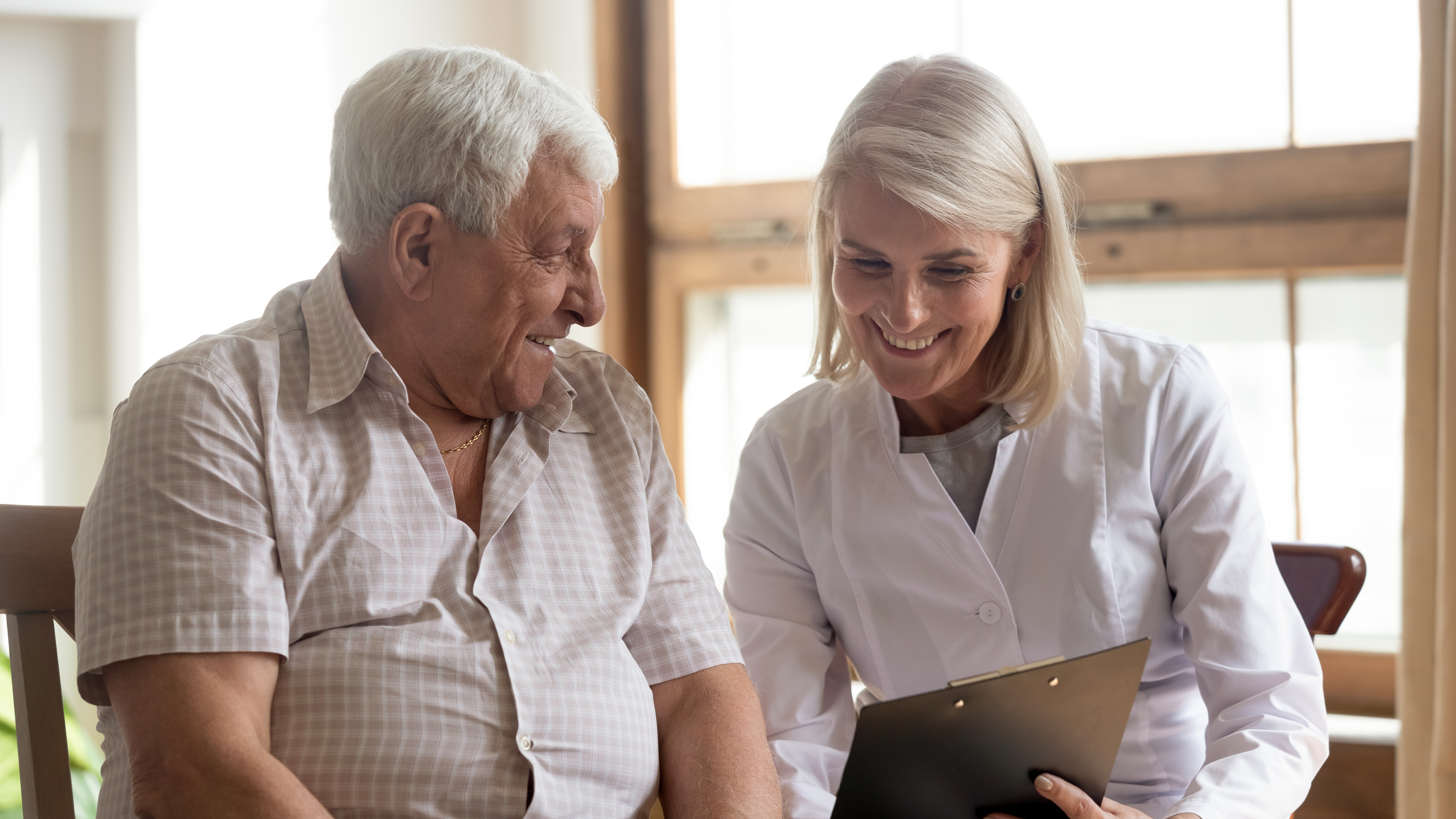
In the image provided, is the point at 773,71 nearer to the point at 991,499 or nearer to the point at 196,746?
the point at 991,499

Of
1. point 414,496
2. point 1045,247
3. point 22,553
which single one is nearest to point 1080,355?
point 1045,247

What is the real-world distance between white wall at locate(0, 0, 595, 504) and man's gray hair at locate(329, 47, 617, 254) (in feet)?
3.77

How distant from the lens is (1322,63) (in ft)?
6.82

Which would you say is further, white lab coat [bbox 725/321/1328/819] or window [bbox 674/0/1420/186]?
window [bbox 674/0/1420/186]

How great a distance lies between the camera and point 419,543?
3.74 feet

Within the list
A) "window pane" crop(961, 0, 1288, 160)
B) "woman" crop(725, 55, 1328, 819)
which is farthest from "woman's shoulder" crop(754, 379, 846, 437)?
"window pane" crop(961, 0, 1288, 160)

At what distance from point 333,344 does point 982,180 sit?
28.0 inches

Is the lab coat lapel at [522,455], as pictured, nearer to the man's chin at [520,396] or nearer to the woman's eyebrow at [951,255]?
the man's chin at [520,396]

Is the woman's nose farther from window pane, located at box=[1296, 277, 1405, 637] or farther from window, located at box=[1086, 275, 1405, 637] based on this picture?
window pane, located at box=[1296, 277, 1405, 637]

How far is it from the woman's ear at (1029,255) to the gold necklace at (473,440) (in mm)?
→ 638

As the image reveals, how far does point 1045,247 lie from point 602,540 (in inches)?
24.6

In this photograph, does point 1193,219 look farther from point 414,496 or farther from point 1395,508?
point 414,496

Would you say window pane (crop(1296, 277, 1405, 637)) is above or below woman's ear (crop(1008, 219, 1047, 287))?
below

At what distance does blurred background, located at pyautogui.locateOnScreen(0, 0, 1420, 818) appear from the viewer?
2.07 meters
